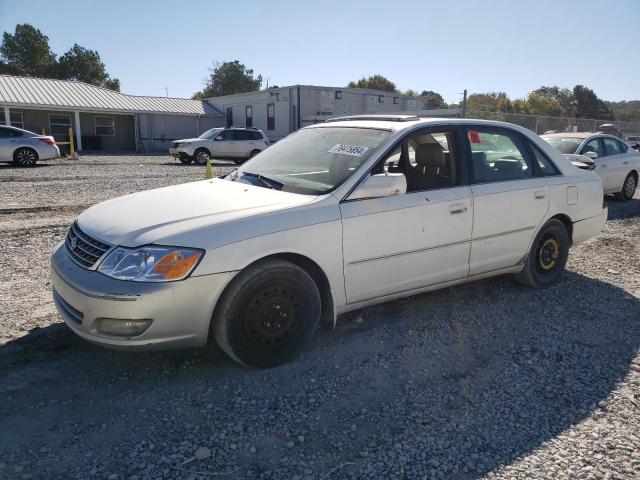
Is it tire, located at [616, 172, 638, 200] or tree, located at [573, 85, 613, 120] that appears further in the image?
tree, located at [573, 85, 613, 120]

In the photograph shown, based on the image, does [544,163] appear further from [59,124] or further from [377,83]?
[377,83]

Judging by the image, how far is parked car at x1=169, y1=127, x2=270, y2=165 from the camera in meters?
21.0

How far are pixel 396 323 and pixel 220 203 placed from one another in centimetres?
179

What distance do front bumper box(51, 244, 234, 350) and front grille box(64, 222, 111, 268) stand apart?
0.23 ft

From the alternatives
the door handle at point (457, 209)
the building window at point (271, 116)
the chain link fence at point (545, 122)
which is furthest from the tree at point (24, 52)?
the door handle at point (457, 209)

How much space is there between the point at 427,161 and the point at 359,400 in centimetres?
233

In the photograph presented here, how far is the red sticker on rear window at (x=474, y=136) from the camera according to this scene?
441cm

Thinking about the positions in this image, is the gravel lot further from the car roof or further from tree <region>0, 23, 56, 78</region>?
tree <region>0, 23, 56, 78</region>

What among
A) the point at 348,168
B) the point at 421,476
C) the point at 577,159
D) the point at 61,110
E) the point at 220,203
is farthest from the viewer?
the point at 61,110

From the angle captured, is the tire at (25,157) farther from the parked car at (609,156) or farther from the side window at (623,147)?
the side window at (623,147)

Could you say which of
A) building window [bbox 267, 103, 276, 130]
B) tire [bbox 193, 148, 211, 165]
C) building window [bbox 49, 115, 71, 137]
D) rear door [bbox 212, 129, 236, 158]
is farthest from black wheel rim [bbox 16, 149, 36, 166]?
building window [bbox 267, 103, 276, 130]

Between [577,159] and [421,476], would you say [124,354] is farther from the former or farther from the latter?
[577,159]

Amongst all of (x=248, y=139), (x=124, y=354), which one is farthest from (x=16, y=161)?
(x=124, y=354)

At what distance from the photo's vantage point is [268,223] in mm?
3188
